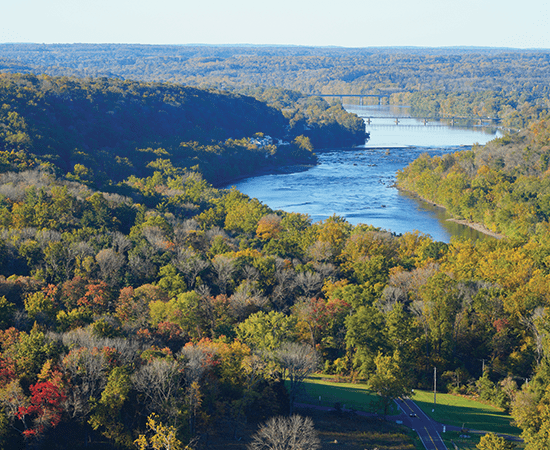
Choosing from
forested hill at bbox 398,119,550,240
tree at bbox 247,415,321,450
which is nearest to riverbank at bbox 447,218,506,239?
forested hill at bbox 398,119,550,240

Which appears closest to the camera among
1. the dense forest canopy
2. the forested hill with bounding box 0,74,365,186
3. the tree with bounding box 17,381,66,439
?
the tree with bounding box 17,381,66,439

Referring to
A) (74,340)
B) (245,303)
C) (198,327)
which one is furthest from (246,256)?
(74,340)

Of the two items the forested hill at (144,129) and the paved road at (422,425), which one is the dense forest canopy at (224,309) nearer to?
the paved road at (422,425)

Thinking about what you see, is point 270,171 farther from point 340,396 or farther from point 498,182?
point 340,396

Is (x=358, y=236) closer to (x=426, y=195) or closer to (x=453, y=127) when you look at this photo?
(x=426, y=195)

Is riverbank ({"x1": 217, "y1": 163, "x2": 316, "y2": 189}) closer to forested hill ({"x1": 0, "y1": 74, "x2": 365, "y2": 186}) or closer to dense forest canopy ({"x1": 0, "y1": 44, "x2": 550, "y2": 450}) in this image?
forested hill ({"x1": 0, "y1": 74, "x2": 365, "y2": 186})

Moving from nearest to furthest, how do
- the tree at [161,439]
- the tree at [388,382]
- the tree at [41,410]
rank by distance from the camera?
1. the tree at [161,439]
2. the tree at [41,410]
3. the tree at [388,382]

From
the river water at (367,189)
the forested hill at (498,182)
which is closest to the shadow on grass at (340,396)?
the river water at (367,189)

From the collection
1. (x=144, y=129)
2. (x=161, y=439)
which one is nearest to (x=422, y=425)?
(x=161, y=439)
